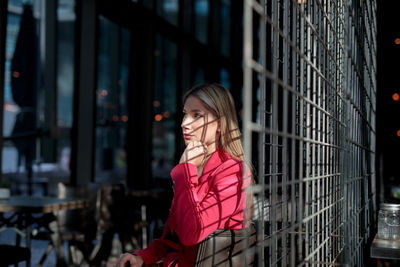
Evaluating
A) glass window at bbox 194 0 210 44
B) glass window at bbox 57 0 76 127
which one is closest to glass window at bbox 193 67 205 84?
glass window at bbox 194 0 210 44

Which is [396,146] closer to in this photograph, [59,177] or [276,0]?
[276,0]

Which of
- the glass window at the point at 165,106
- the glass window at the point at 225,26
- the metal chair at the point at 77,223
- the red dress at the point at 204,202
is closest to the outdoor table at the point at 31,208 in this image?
the metal chair at the point at 77,223

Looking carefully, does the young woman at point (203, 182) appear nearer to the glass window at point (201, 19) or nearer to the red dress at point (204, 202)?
the red dress at point (204, 202)

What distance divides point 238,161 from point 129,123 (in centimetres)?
551

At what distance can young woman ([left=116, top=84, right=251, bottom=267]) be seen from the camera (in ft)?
5.25

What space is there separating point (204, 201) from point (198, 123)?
11.7 inches

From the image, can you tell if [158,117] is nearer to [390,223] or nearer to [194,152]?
[390,223]

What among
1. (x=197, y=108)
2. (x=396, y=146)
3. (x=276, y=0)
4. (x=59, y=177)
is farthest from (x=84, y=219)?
(x=276, y=0)

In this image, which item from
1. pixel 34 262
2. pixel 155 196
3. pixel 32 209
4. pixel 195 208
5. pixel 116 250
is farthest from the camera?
pixel 155 196

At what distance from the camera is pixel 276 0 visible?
4.68 ft

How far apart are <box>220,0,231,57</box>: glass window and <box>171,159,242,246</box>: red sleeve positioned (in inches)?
367

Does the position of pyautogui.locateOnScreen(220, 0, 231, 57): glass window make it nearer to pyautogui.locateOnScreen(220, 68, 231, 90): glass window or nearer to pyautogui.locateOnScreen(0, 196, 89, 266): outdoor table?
pyautogui.locateOnScreen(220, 68, 231, 90): glass window

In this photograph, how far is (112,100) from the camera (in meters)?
7.36

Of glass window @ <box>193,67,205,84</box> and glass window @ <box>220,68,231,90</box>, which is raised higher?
glass window @ <box>220,68,231,90</box>
